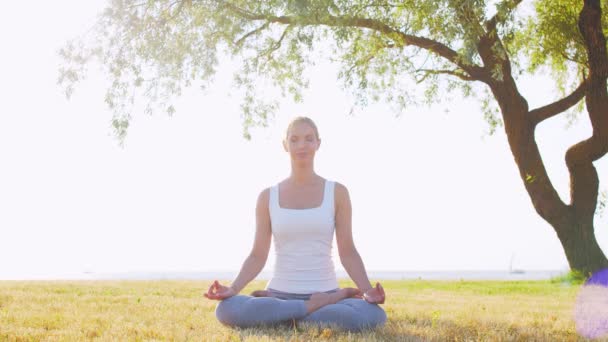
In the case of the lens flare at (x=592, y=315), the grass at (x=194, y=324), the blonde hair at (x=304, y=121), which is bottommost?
the lens flare at (x=592, y=315)

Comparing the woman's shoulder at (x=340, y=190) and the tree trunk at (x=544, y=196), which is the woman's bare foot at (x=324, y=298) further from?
the tree trunk at (x=544, y=196)

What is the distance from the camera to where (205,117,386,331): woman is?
539 cm

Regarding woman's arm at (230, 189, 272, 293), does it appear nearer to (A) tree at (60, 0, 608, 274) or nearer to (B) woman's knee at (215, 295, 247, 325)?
(B) woman's knee at (215, 295, 247, 325)

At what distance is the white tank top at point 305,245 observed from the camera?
5.61 meters

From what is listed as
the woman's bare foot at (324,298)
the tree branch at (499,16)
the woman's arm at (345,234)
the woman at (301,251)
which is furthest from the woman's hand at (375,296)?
the tree branch at (499,16)

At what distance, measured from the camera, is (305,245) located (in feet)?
18.5

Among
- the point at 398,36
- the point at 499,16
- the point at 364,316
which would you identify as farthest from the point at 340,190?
the point at 398,36

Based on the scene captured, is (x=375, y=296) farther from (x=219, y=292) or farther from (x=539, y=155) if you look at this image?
(x=539, y=155)

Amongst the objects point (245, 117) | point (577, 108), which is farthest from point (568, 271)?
point (245, 117)

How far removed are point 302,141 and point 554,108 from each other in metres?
10.8

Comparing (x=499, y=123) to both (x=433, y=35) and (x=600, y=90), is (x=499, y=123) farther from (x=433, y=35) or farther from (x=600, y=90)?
(x=433, y=35)

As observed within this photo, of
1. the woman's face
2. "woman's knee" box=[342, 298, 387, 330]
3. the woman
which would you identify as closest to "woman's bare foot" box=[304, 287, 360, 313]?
the woman

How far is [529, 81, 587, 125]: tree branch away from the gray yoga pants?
10216 mm

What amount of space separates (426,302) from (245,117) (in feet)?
25.3
